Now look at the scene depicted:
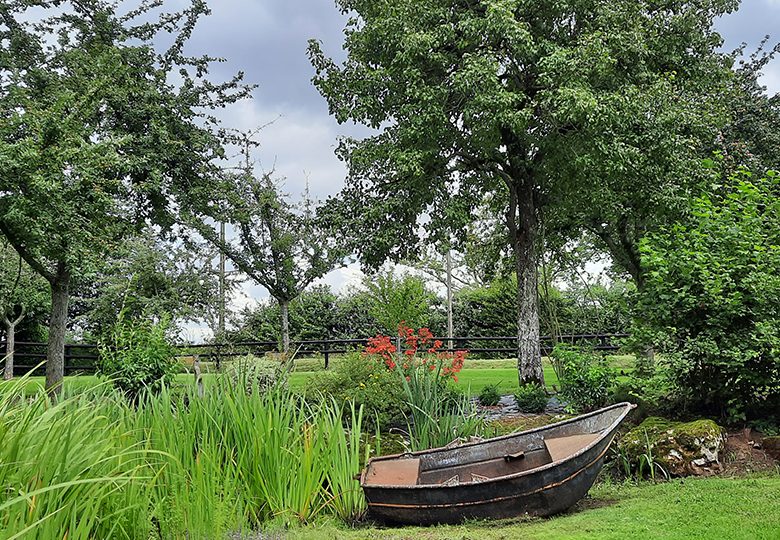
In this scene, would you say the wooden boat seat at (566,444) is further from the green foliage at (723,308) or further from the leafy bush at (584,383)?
the leafy bush at (584,383)

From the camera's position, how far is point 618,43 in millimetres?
11109

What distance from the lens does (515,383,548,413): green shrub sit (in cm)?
955

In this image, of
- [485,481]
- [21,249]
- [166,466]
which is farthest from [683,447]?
[21,249]

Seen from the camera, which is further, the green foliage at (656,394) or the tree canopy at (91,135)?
the tree canopy at (91,135)

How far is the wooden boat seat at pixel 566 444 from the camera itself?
509 cm

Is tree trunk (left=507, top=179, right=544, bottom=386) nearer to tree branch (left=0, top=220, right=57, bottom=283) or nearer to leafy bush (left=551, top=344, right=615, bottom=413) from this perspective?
leafy bush (left=551, top=344, right=615, bottom=413)

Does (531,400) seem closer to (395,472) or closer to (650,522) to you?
(395,472)

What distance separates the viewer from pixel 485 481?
4680 mm

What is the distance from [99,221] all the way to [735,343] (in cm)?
983

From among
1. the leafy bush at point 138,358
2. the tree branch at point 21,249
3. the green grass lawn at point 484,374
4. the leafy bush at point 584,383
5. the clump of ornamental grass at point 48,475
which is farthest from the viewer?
the green grass lawn at point 484,374

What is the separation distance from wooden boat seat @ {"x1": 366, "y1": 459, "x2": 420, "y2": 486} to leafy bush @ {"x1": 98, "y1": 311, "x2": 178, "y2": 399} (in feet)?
14.2

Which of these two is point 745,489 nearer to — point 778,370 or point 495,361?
point 778,370

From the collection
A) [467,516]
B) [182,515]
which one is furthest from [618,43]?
[182,515]

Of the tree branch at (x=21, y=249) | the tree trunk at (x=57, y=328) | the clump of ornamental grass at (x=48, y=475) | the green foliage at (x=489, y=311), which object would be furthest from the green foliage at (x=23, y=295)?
the clump of ornamental grass at (x=48, y=475)
